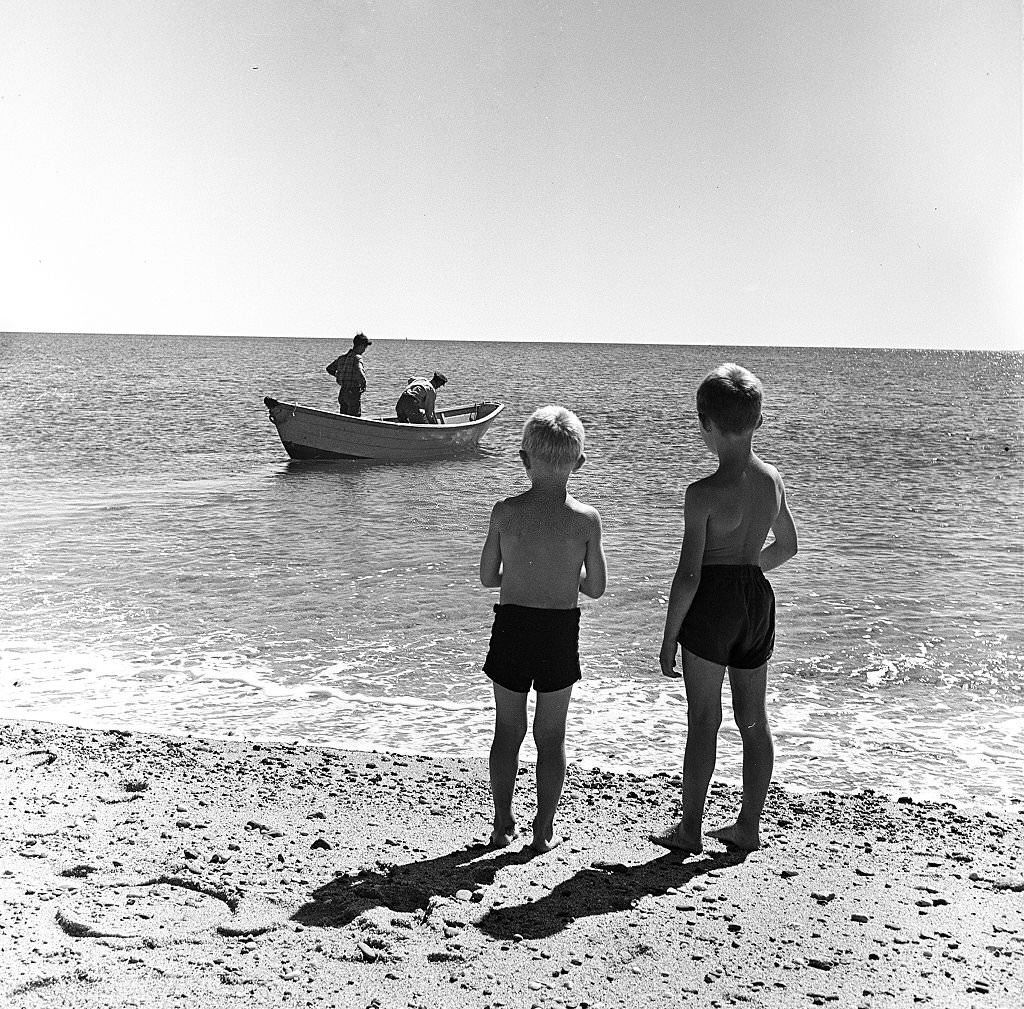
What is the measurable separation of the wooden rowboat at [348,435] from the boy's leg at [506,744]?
16919mm

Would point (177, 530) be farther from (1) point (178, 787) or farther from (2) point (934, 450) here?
(2) point (934, 450)

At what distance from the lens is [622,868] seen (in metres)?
3.87

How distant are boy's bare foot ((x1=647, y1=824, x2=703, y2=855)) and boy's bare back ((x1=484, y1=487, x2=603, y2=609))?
1017mm

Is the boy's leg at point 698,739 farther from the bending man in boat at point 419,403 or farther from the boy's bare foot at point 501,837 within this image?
the bending man in boat at point 419,403

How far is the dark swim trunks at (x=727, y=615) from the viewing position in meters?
3.84

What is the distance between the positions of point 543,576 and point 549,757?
0.69 meters

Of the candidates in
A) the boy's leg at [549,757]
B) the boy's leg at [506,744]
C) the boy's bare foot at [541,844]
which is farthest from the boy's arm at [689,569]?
the boy's bare foot at [541,844]

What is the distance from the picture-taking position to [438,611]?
847cm

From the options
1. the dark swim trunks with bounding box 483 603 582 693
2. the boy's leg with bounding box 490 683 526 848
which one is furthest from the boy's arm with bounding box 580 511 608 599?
the boy's leg with bounding box 490 683 526 848

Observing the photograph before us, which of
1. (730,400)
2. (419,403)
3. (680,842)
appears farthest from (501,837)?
(419,403)

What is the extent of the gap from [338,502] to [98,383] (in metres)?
44.7

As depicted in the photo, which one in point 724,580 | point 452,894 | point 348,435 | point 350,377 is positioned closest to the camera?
point 452,894

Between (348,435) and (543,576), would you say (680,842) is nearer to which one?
(543,576)

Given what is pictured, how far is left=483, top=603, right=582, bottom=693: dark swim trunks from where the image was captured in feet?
12.5
